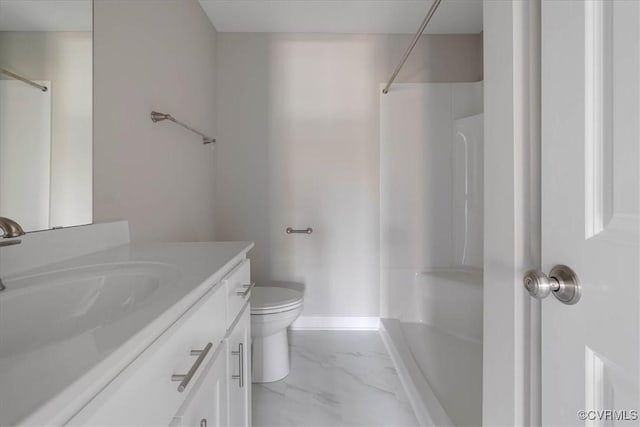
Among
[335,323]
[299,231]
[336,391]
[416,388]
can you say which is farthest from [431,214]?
[336,391]

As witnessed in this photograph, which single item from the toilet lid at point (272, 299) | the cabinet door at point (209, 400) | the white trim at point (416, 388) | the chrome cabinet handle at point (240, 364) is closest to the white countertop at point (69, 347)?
the cabinet door at point (209, 400)

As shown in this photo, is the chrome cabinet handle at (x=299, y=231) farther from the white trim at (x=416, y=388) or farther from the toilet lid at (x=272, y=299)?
the white trim at (x=416, y=388)

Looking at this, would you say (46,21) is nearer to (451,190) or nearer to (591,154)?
(591,154)

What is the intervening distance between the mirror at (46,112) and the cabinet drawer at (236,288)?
54 cm

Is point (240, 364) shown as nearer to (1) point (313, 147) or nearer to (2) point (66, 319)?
(2) point (66, 319)

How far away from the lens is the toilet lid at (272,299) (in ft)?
5.14

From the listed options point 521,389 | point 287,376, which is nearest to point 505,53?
point 521,389

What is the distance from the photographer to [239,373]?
926 mm

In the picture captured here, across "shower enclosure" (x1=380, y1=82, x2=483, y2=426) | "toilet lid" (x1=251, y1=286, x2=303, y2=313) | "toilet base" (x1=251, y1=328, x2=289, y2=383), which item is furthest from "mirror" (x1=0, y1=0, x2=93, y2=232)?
"shower enclosure" (x1=380, y1=82, x2=483, y2=426)

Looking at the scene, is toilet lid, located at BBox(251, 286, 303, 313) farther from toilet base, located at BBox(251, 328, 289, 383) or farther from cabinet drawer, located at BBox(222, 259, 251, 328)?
cabinet drawer, located at BBox(222, 259, 251, 328)

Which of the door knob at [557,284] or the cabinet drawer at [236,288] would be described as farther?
the cabinet drawer at [236,288]

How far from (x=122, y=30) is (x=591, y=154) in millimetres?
1512

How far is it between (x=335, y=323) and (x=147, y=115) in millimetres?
1821

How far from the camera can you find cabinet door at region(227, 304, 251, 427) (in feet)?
2.76
